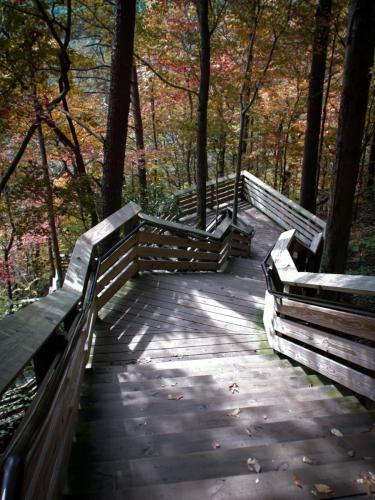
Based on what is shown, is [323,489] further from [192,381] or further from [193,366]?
[193,366]

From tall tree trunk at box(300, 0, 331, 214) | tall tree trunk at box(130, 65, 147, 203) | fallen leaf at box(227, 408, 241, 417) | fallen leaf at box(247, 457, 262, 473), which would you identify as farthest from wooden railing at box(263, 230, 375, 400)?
tall tree trunk at box(130, 65, 147, 203)

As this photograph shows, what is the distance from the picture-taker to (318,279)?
3102 mm

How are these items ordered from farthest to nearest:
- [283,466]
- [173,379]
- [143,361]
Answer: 1. [143,361]
2. [173,379]
3. [283,466]

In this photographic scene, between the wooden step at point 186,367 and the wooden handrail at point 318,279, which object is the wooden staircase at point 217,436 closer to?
the wooden step at point 186,367

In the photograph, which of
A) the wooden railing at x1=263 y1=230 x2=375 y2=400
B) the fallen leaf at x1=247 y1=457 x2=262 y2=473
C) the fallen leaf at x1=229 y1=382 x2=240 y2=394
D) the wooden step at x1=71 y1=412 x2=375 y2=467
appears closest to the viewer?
the fallen leaf at x1=247 y1=457 x2=262 y2=473

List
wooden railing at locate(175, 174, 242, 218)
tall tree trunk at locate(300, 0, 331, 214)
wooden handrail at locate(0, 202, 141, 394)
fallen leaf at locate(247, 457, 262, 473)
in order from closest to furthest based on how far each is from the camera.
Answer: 1. wooden handrail at locate(0, 202, 141, 394)
2. fallen leaf at locate(247, 457, 262, 473)
3. tall tree trunk at locate(300, 0, 331, 214)
4. wooden railing at locate(175, 174, 242, 218)

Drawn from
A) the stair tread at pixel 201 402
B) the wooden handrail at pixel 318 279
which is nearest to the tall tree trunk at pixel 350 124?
the wooden handrail at pixel 318 279

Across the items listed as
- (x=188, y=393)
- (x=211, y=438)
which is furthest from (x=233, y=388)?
(x=211, y=438)

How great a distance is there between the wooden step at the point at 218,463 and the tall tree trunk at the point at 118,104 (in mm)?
4037

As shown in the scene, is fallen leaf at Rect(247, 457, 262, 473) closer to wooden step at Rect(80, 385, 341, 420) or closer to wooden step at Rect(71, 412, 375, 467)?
wooden step at Rect(71, 412, 375, 467)

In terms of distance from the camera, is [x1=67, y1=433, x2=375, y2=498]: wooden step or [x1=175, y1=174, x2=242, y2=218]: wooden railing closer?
[x1=67, y1=433, x2=375, y2=498]: wooden step

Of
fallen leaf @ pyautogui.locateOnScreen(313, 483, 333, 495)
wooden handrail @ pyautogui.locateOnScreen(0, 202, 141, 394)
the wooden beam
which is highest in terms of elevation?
wooden handrail @ pyautogui.locateOnScreen(0, 202, 141, 394)

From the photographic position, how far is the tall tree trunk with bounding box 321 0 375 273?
3.68 meters

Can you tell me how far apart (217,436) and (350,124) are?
11.4 ft
